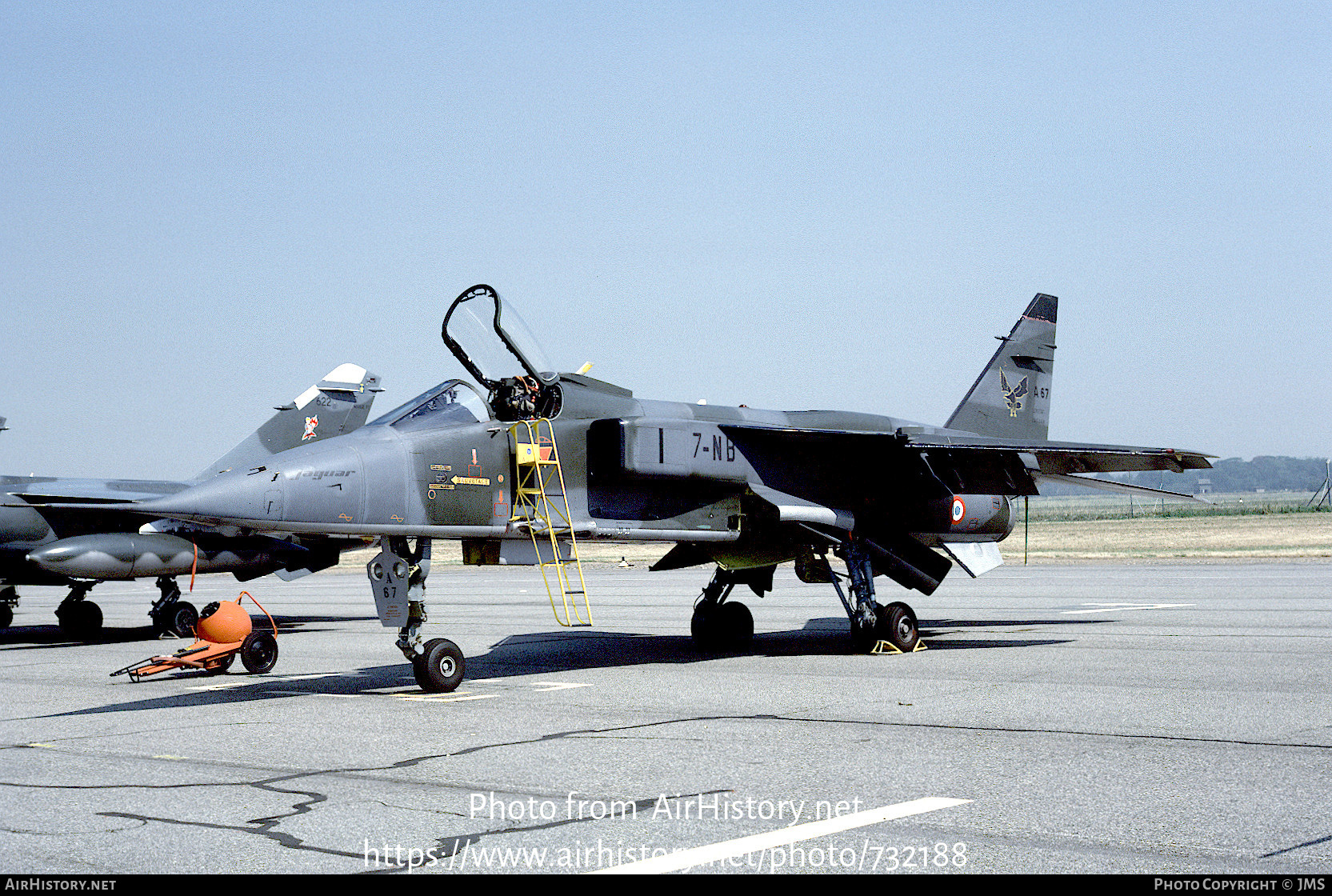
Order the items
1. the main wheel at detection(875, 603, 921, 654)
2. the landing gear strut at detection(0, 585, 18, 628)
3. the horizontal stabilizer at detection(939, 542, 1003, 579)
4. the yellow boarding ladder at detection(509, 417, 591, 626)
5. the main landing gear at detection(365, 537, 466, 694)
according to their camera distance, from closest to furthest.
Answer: the main landing gear at detection(365, 537, 466, 694)
the yellow boarding ladder at detection(509, 417, 591, 626)
the main wheel at detection(875, 603, 921, 654)
the horizontal stabilizer at detection(939, 542, 1003, 579)
the landing gear strut at detection(0, 585, 18, 628)

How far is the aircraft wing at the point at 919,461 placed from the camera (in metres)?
14.6

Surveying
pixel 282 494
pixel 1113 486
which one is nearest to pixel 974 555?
pixel 1113 486

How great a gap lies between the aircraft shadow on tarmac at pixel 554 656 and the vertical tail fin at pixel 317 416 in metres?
3.57

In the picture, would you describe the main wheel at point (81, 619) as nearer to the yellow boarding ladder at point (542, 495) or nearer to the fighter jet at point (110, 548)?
the fighter jet at point (110, 548)

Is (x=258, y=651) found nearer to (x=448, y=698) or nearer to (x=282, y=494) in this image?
(x=448, y=698)

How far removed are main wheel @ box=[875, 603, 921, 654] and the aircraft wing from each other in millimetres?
1590

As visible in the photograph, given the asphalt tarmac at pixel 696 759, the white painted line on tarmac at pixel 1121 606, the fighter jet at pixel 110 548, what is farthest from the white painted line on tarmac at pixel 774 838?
the white painted line on tarmac at pixel 1121 606

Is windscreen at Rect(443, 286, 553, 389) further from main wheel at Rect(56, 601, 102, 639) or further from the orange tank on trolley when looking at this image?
main wheel at Rect(56, 601, 102, 639)

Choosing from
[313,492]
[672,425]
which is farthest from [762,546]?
[313,492]

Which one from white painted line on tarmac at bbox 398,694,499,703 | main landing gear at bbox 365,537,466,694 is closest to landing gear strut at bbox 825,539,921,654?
white painted line on tarmac at bbox 398,694,499,703

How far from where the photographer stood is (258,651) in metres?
13.6

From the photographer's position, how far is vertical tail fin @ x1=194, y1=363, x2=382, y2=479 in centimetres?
2234

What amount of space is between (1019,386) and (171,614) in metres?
14.0

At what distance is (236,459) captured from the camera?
2212cm
